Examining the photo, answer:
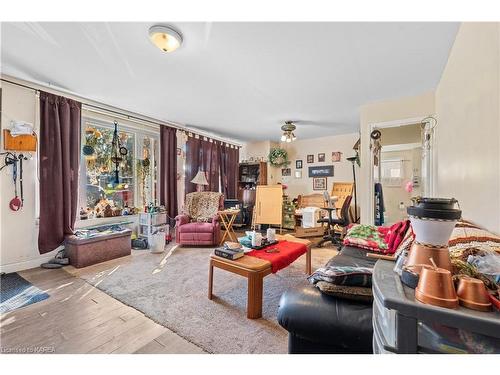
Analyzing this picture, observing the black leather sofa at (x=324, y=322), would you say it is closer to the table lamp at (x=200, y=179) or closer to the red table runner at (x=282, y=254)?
the red table runner at (x=282, y=254)

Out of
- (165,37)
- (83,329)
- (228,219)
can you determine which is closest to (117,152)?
(228,219)

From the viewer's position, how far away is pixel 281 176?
609cm

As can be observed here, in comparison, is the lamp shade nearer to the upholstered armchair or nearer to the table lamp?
the table lamp

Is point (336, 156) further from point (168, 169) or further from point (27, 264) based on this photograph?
point (27, 264)

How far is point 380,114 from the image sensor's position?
3311 millimetres

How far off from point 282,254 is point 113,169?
3267 millimetres

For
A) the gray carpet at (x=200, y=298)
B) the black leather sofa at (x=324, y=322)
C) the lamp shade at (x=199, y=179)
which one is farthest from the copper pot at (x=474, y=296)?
the lamp shade at (x=199, y=179)

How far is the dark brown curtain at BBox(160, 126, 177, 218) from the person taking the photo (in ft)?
14.1

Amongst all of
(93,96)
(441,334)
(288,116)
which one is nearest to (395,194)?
(288,116)

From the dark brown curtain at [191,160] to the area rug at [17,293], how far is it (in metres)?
2.83

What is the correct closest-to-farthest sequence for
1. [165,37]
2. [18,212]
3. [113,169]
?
1. [165,37]
2. [18,212]
3. [113,169]

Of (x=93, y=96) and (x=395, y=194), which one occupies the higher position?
(x=93, y=96)

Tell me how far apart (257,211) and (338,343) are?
343 cm
